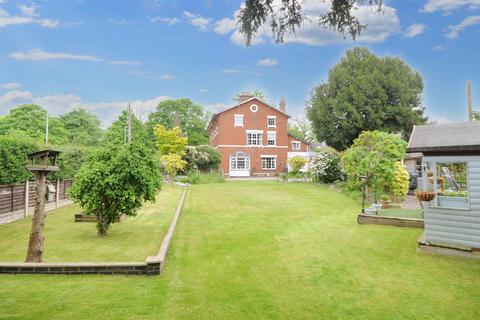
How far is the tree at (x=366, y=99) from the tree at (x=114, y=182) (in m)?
32.0

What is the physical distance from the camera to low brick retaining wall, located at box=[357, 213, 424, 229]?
12769mm

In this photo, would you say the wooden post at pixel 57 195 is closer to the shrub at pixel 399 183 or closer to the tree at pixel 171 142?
the shrub at pixel 399 183

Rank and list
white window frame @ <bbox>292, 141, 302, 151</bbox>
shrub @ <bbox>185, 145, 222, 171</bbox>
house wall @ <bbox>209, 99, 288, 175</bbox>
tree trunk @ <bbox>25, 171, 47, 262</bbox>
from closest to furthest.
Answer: tree trunk @ <bbox>25, 171, 47, 262</bbox> < shrub @ <bbox>185, 145, 222, 171</bbox> < house wall @ <bbox>209, 99, 288, 175</bbox> < white window frame @ <bbox>292, 141, 302, 151</bbox>

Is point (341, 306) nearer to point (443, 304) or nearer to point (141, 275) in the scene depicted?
point (443, 304)

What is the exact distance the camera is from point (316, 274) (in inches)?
294

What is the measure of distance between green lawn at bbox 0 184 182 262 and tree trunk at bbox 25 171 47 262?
1.82ft

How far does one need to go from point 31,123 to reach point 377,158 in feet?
195

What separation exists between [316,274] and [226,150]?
39136 millimetres

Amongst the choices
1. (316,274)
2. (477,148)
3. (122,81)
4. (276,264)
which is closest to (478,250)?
(477,148)

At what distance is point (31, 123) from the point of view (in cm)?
5809

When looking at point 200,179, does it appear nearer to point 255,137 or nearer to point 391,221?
point 255,137

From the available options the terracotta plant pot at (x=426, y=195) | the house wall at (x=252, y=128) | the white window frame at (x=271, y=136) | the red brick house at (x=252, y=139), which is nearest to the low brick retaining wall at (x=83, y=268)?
the terracotta plant pot at (x=426, y=195)

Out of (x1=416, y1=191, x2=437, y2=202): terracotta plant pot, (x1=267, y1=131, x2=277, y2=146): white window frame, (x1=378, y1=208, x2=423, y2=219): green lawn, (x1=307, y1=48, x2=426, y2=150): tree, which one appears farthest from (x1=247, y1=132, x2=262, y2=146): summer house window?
(x1=416, y1=191, x2=437, y2=202): terracotta plant pot

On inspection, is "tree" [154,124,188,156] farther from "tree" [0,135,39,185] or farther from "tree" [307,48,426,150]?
"tree" [0,135,39,185]
